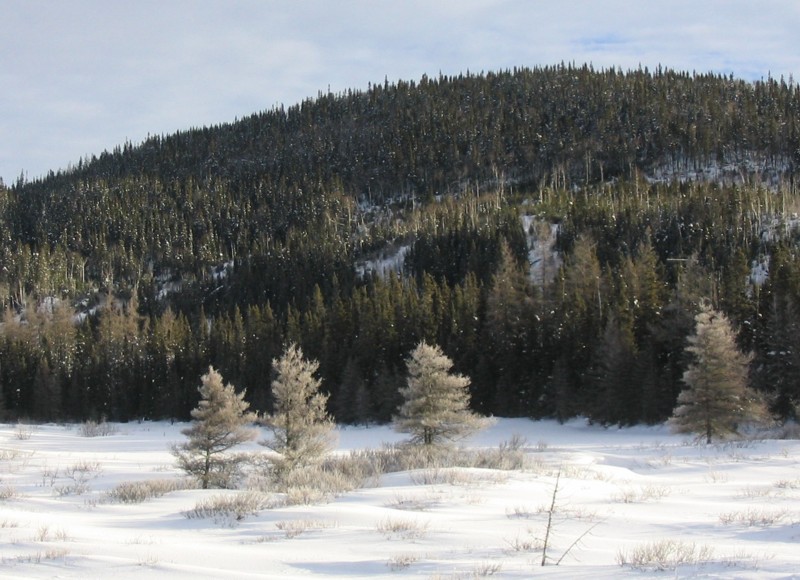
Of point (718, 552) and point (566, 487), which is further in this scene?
point (566, 487)

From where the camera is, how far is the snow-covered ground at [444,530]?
8.31 meters

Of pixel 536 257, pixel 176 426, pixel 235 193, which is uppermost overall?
pixel 235 193

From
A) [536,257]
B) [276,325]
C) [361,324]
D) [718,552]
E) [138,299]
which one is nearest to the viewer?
[718,552]

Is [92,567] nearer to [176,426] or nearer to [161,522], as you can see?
[161,522]

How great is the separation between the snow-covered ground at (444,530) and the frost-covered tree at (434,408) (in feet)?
28.2

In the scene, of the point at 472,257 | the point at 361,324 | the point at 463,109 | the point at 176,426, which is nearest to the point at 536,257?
the point at 472,257

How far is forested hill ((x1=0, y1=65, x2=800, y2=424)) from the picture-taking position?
183 ft

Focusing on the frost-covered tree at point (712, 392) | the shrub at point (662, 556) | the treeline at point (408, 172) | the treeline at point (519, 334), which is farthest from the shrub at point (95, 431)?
the treeline at point (408, 172)

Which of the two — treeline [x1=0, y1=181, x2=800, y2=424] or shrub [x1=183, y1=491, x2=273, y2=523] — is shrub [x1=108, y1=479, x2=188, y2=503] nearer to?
shrub [x1=183, y1=491, x2=273, y2=523]

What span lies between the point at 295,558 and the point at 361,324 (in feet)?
198

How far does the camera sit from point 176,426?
6438 centimetres

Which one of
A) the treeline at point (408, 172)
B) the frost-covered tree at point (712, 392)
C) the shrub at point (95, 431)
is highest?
the treeline at point (408, 172)

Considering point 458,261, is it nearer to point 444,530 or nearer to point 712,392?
point 712,392

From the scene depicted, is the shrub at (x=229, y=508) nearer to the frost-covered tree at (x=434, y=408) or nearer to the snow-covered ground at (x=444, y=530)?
the snow-covered ground at (x=444, y=530)
